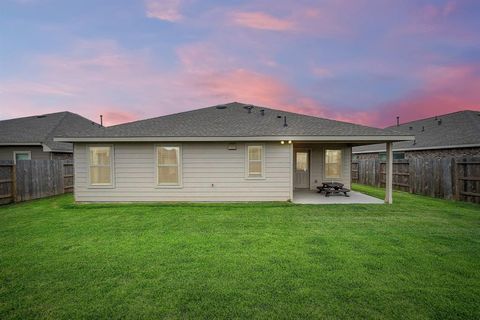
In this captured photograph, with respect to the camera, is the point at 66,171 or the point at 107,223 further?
the point at 66,171

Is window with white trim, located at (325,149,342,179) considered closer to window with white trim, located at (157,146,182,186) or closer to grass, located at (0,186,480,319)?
grass, located at (0,186,480,319)

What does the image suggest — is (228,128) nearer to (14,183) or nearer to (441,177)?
(14,183)

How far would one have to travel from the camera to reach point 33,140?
46.3 feet

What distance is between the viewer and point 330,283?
139 inches

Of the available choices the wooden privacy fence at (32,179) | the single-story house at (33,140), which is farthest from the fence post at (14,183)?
the single-story house at (33,140)

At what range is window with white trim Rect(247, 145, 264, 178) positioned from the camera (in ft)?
33.3

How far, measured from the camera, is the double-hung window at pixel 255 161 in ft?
33.3

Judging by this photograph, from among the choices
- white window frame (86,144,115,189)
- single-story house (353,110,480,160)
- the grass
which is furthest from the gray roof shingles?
single-story house (353,110,480,160)

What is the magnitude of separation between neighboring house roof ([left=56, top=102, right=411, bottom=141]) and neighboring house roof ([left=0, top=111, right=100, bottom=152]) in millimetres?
2721

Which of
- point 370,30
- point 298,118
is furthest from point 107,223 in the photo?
point 370,30

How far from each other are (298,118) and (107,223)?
897 cm

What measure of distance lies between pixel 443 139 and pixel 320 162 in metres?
8.06

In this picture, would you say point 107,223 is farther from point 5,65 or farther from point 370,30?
point 370,30

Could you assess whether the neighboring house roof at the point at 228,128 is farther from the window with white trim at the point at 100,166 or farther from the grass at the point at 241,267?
Answer: the grass at the point at 241,267
